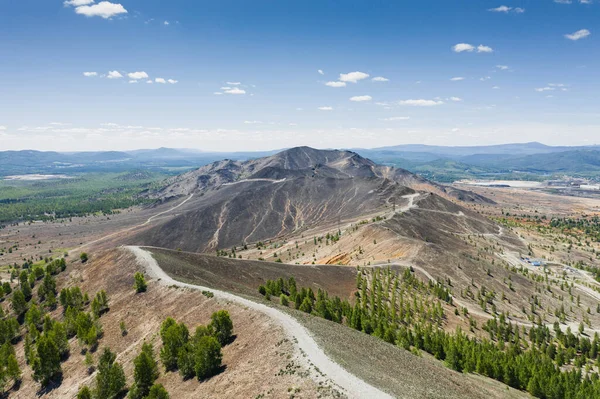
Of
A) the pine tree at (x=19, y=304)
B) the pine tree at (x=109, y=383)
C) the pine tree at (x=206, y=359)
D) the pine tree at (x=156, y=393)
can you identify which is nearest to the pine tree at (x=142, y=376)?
the pine tree at (x=109, y=383)

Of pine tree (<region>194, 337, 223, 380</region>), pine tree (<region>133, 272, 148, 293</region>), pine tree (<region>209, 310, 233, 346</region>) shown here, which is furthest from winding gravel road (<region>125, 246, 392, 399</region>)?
pine tree (<region>194, 337, 223, 380</region>)

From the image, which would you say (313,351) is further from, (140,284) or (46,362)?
(140,284)

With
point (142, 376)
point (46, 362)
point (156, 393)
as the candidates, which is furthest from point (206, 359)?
point (46, 362)

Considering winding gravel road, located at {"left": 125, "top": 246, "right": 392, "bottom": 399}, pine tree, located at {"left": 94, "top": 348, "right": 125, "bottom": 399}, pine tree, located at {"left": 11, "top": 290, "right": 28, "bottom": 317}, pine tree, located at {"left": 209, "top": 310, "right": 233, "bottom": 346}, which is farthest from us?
pine tree, located at {"left": 11, "top": 290, "right": 28, "bottom": 317}

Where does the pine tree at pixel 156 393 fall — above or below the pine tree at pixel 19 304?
above

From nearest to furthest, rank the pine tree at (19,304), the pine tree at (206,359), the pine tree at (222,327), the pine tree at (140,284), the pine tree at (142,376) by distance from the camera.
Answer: the pine tree at (206,359), the pine tree at (142,376), the pine tree at (222,327), the pine tree at (140,284), the pine tree at (19,304)

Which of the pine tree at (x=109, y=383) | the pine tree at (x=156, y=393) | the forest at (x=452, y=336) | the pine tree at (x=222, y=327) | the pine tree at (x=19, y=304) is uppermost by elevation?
the pine tree at (x=222, y=327)

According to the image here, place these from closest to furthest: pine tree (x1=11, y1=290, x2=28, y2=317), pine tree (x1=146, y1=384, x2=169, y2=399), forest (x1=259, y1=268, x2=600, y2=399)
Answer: pine tree (x1=146, y1=384, x2=169, y2=399) < forest (x1=259, y1=268, x2=600, y2=399) < pine tree (x1=11, y1=290, x2=28, y2=317)

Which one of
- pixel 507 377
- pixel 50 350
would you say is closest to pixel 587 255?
pixel 507 377

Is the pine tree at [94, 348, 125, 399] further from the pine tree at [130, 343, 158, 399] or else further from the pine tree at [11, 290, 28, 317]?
the pine tree at [11, 290, 28, 317]

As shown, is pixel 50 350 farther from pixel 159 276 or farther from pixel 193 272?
pixel 193 272

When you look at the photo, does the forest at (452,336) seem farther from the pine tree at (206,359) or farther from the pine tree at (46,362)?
the pine tree at (46,362)

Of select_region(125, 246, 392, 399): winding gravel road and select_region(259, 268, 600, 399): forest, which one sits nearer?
select_region(125, 246, 392, 399): winding gravel road
